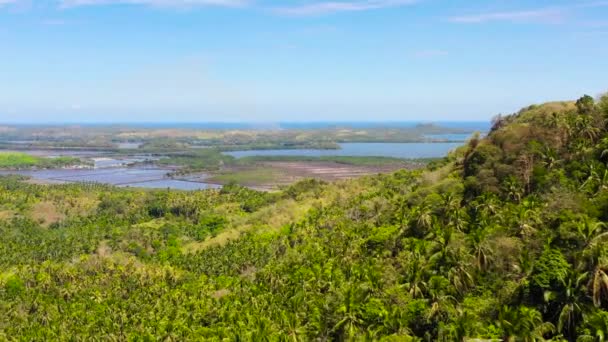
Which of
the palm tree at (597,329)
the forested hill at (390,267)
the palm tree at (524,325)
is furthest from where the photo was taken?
the forested hill at (390,267)

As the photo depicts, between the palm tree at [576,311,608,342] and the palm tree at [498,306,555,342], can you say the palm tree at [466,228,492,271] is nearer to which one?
the palm tree at [498,306,555,342]

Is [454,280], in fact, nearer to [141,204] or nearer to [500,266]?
[500,266]

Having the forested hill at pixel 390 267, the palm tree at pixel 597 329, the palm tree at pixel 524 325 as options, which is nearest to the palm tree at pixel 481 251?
the forested hill at pixel 390 267

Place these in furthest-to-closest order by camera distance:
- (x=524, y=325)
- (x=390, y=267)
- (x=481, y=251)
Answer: (x=390, y=267), (x=481, y=251), (x=524, y=325)

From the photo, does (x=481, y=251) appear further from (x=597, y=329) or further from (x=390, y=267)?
(x=597, y=329)

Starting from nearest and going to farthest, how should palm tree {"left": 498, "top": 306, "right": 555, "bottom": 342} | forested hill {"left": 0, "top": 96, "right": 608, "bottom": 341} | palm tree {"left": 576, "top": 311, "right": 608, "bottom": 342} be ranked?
palm tree {"left": 576, "top": 311, "right": 608, "bottom": 342} → palm tree {"left": 498, "top": 306, "right": 555, "bottom": 342} → forested hill {"left": 0, "top": 96, "right": 608, "bottom": 341}

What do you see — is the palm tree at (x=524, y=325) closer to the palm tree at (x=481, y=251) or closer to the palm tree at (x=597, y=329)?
the palm tree at (x=597, y=329)

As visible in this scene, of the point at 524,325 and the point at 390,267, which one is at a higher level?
the point at 524,325

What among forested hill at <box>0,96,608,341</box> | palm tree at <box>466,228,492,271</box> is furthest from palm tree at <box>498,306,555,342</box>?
palm tree at <box>466,228,492,271</box>

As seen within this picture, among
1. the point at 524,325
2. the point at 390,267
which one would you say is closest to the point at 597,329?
the point at 524,325
